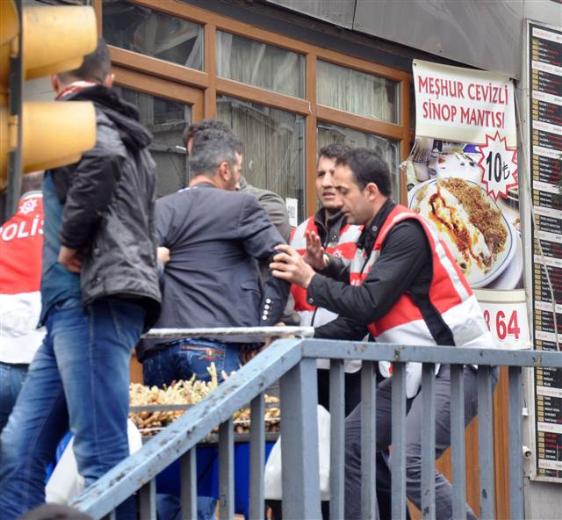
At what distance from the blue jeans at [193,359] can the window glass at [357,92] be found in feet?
15.4

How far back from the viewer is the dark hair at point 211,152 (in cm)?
701

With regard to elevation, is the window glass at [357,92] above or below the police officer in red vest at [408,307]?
above

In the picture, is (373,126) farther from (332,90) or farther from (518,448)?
(518,448)

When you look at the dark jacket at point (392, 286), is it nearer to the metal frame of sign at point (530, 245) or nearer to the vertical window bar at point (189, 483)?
the vertical window bar at point (189, 483)

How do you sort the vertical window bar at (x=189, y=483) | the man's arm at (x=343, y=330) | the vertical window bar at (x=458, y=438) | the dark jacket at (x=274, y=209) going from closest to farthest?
the vertical window bar at (x=189, y=483) < the vertical window bar at (x=458, y=438) < the man's arm at (x=343, y=330) < the dark jacket at (x=274, y=209)

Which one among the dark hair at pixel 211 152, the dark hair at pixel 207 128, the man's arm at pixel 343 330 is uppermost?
the dark hair at pixel 207 128

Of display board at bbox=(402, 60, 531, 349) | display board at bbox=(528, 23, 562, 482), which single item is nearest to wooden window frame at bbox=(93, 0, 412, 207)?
display board at bbox=(402, 60, 531, 349)

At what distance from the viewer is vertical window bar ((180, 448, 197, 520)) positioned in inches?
193

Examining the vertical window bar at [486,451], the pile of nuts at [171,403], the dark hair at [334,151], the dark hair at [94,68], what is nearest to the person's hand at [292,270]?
the pile of nuts at [171,403]

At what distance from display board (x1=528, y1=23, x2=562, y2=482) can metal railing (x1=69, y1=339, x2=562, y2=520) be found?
641 cm

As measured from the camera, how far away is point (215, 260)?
673 cm

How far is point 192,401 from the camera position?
5934mm

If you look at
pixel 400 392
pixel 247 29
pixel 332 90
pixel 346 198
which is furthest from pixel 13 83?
pixel 332 90

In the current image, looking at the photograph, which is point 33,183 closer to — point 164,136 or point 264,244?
point 264,244
